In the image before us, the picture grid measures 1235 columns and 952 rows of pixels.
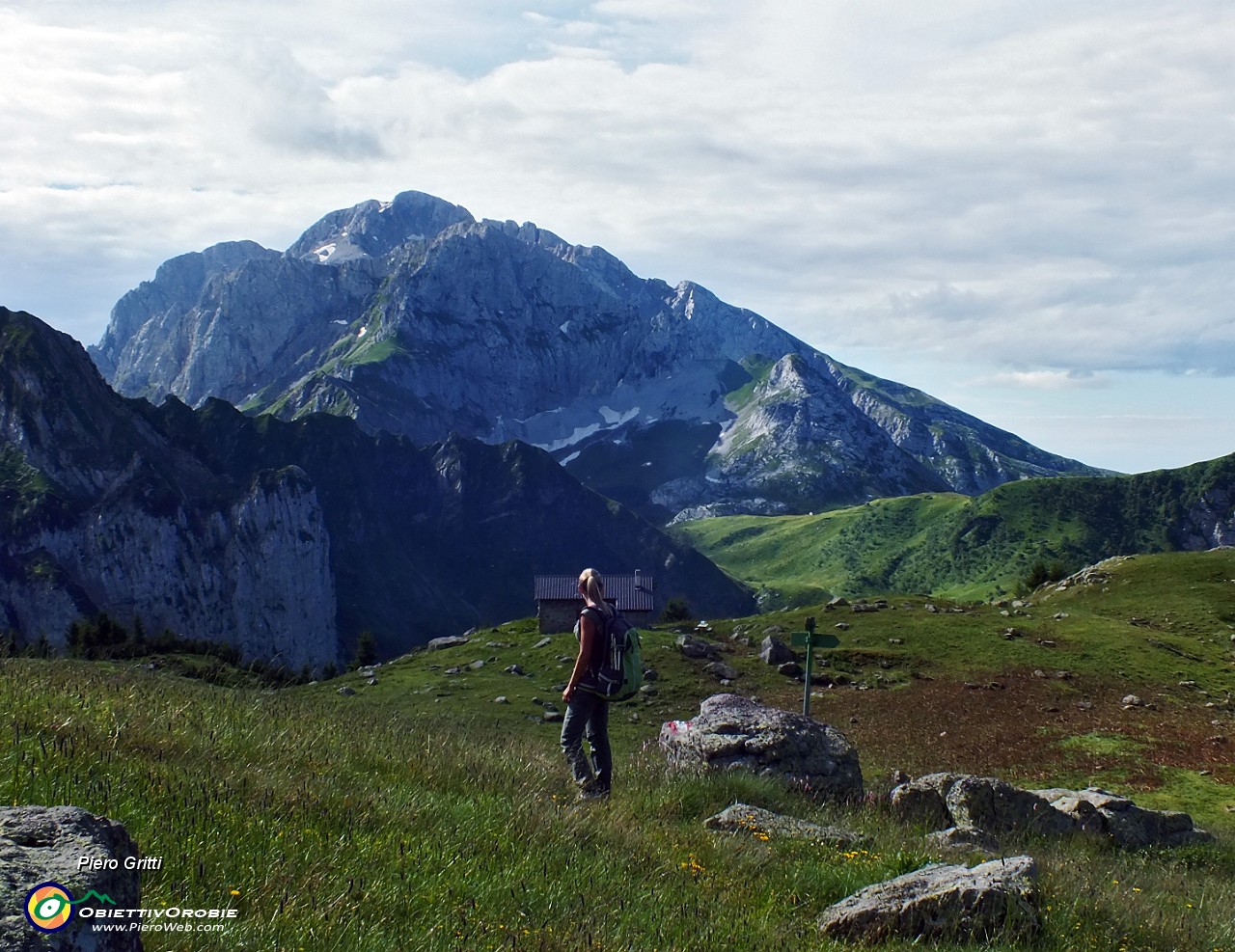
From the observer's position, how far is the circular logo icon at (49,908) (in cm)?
391

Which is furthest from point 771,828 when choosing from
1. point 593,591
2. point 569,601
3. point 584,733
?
point 569,601

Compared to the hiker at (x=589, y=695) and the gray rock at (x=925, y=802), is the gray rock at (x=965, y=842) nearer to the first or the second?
the gray rock at (x=925, y=802)

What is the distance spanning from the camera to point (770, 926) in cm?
713

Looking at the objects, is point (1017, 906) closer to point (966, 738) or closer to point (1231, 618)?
point (966, 738)

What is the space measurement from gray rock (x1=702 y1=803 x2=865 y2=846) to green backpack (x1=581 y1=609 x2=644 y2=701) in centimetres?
216

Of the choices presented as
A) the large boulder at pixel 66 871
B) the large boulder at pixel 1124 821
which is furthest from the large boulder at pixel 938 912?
the large boulder at pixel 1124 821

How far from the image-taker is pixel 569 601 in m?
65.4

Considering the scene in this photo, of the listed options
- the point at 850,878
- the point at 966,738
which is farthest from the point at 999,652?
the point at 850,878

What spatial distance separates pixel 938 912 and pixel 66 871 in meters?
6.55

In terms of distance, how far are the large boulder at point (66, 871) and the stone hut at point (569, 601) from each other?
55136 millimetres

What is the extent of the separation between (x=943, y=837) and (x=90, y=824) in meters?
10.5

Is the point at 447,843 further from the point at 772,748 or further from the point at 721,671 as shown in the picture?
the point at 721,671

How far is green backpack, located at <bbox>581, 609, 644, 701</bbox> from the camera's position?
1242 cm

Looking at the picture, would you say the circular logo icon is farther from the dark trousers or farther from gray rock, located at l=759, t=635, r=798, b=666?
gray rock, located at l=759, t=635, r=798, b=666
